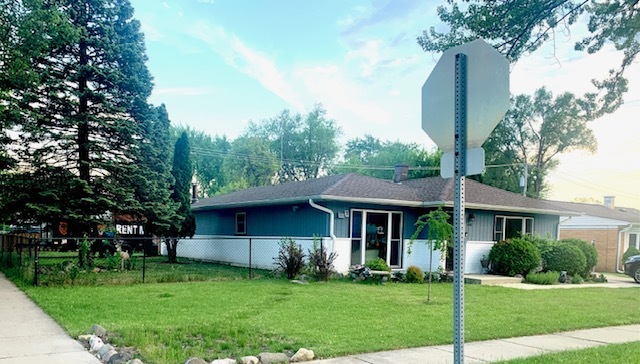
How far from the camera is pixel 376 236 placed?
50.0 ft

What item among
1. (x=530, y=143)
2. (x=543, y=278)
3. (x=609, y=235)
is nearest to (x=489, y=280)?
(x=543, y=278)

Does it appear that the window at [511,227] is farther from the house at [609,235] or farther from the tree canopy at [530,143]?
the tree canopy at [530,143]

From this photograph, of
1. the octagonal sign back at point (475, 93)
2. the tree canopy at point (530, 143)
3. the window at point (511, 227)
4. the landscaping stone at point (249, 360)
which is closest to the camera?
the octagonal sign back at point (475, 93)

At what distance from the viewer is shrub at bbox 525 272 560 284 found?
1476 centimetres

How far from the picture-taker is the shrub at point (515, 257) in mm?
15391

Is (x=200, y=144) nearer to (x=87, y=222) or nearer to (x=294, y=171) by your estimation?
(x=294, y=171)

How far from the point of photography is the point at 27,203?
43.5 ft

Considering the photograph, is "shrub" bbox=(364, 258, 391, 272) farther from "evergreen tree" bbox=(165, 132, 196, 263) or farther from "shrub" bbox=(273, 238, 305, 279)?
"evergreen tree" bbox=(165, 132, 196, 263)

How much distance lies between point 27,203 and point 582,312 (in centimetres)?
1438

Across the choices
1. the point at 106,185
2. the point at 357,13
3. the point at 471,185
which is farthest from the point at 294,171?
the point at 357,13

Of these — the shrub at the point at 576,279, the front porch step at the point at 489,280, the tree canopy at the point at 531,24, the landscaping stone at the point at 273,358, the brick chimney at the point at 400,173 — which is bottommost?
the shrub at the point at 576,279

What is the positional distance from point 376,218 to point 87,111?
387 inches

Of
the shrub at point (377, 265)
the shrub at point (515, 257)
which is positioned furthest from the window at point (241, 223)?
the shrub at point (515, 257)

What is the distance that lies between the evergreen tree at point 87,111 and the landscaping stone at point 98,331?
8.38 m
